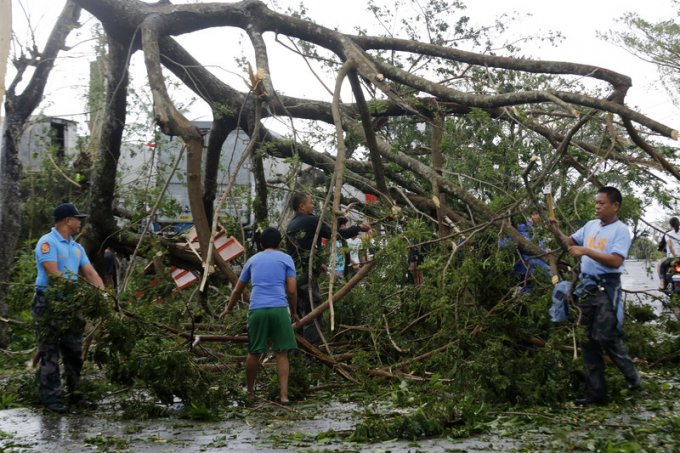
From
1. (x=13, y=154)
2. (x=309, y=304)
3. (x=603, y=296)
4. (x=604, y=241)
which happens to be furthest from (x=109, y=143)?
(x=603, y=296)

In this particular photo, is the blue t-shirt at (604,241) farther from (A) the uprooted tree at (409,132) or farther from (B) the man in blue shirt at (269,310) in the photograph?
(B) the man in blue shirt at (269,310)

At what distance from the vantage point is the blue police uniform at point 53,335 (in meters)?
7.51

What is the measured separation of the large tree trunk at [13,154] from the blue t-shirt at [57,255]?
437cm

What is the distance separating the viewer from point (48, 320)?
7395 mm

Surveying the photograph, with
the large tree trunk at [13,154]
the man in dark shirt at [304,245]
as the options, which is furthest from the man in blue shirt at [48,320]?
the large tree trunk at [13,154]

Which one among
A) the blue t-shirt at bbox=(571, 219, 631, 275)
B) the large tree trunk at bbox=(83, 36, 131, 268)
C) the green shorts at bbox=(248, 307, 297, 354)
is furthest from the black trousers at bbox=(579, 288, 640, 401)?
the large tree trunk at bbox=(83, 36, 131, 268)

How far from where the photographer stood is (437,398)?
6.93m

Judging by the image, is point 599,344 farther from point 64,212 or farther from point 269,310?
point 64,212

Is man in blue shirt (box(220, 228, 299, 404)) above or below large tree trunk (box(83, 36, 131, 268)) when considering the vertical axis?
below

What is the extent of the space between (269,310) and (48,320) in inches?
73.7

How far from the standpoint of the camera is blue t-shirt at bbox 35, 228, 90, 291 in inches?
299

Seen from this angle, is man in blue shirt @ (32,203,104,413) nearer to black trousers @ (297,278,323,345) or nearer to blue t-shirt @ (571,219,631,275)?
black trousers @ (297,278,323,345)

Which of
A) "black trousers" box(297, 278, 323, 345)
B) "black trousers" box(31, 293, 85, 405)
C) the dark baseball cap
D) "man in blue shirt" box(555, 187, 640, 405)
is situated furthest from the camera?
"black trousers" box(297, 278, 323, 345)

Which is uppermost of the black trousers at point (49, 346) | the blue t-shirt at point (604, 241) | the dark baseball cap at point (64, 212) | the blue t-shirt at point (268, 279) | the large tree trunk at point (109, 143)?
the large tree trunk at point (109, 143)
